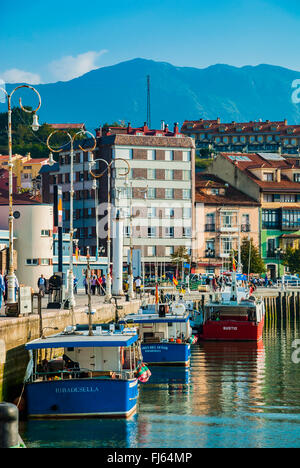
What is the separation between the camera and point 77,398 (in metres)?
26.9

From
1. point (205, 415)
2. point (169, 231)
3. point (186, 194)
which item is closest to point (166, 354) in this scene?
point (205, 415)

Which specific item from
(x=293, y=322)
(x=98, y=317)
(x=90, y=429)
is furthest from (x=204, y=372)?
(x=293, y=322)

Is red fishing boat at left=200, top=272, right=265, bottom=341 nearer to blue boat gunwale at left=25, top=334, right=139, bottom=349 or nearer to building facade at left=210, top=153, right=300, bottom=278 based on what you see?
blue boat gunwale at left=25, top=334, right=139, bottom=349

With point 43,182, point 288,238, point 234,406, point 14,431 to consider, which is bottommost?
point 234,406

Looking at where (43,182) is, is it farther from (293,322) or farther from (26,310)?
(26,310)

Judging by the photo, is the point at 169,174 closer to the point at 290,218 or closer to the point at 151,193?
the point at 151,193

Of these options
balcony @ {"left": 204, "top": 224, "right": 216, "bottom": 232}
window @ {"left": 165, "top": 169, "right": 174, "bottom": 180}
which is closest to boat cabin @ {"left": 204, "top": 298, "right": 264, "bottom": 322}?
window @ {"left": 165, "top": 169, "right": 174, "bottom": 180}

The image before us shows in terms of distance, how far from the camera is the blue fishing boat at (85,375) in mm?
26906

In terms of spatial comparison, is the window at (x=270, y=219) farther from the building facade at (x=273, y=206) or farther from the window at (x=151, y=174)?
the window at (x=151, y=174)

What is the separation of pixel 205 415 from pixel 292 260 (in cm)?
8383

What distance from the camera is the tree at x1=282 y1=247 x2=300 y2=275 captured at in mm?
111000

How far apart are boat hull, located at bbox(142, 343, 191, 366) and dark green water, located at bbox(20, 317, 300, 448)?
0.74m

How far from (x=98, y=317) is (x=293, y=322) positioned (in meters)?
39.7
